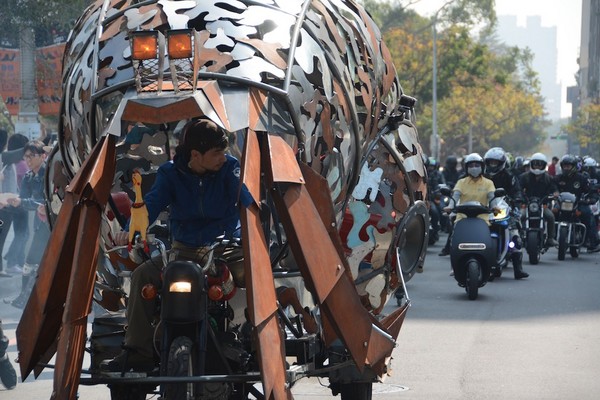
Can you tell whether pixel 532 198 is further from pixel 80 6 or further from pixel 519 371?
pixel 519 371

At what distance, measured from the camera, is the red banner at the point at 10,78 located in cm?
2725

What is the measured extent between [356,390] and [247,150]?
2179 mm

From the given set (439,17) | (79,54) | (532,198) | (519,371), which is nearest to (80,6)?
(532,198)

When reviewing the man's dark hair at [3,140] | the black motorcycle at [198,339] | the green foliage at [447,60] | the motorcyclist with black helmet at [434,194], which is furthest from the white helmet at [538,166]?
the green foliage at [447,60]

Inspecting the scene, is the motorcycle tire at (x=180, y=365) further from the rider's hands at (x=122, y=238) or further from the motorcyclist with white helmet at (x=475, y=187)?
the motorcyclist with white helmet at (x=475, y=187)

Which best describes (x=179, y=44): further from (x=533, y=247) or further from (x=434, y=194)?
(x=434, y=194)

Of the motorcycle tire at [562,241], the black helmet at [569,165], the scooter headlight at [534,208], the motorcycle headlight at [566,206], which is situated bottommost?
the motorcycle tire at [562,241]

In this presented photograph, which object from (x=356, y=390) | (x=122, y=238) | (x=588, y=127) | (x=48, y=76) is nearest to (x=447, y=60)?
(x=588, y=127)

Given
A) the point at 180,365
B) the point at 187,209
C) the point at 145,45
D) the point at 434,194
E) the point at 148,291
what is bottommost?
the point at 434,194

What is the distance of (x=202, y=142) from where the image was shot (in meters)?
6.21

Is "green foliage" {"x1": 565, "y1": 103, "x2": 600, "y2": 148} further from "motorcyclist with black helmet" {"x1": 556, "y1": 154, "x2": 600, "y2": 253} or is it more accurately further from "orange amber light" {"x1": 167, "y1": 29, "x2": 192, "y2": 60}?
"orange amber light" {"x1": 167, "y1": 29, "x2": 192, "y2": 60}

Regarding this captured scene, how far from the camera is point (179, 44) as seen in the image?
5.91 metres

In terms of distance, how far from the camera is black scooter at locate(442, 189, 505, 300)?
54.9 feet

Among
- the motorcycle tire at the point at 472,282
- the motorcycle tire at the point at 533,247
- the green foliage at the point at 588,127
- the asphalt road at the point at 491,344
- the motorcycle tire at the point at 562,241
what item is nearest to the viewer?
the asphalt road at the point at 491,344
